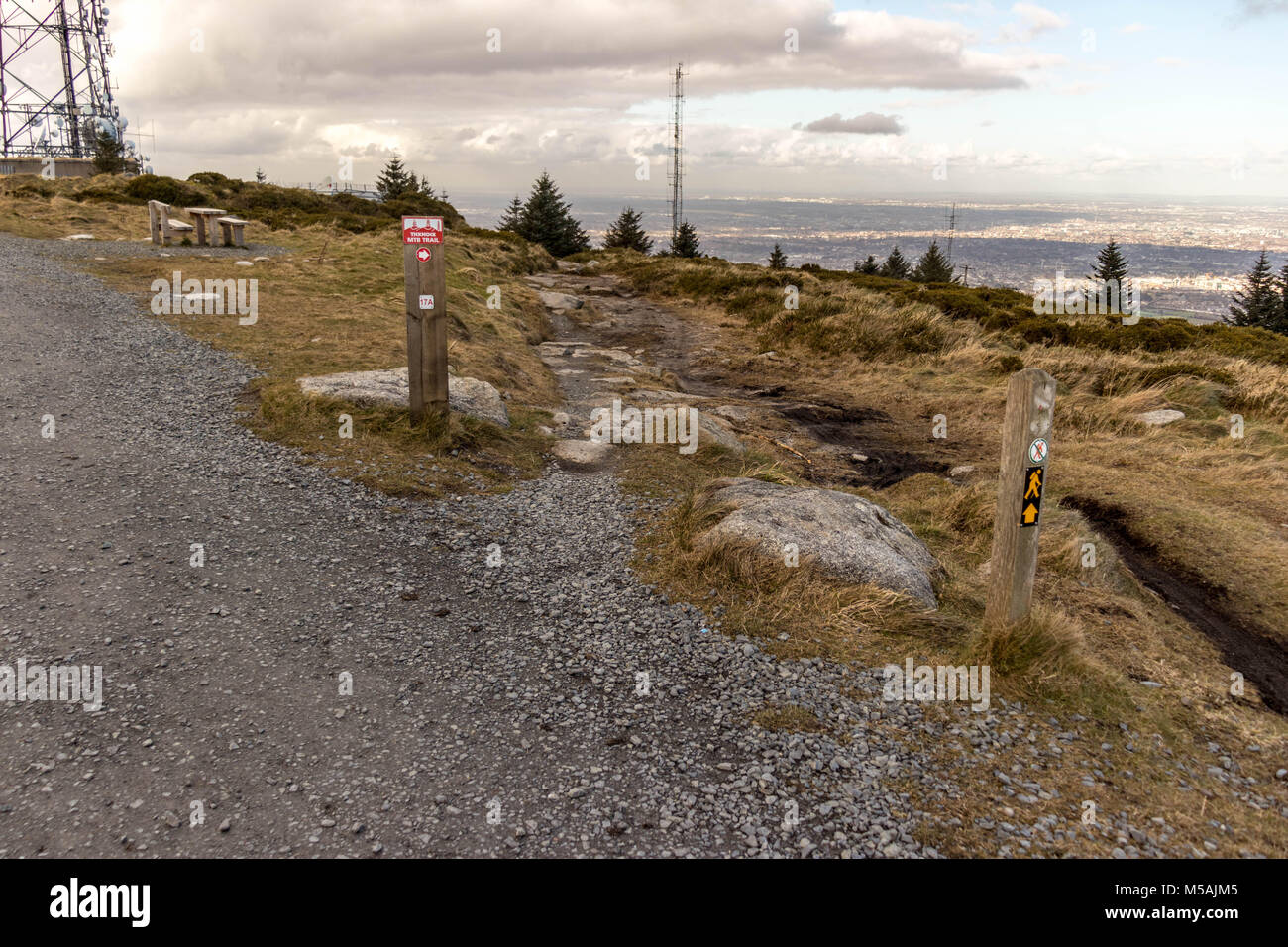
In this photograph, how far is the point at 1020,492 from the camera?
5.25 metres

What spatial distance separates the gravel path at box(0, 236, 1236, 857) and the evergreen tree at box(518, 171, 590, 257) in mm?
46573

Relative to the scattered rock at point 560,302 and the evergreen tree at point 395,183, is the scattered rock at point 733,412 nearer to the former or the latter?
the scattered rock at point 560,302

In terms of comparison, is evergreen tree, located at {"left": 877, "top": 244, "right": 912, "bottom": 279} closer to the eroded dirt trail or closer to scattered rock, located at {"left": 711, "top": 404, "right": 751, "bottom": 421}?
the eroded dirt trail

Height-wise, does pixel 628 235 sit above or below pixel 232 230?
above

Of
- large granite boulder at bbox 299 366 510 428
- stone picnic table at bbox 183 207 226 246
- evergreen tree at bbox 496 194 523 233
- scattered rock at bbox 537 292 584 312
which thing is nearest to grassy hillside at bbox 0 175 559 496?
large granite boulder at bbox 299 366 510 428

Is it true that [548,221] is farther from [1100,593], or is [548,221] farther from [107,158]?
[1100,593]

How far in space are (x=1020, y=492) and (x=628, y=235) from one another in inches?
2191

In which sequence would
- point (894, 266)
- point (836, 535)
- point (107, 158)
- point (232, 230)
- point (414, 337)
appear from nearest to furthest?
point (836, 535), point (414, 337), point (232, 230), point (107, 158), point (894, 266)

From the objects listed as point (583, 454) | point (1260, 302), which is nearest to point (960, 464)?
point (583, 454)

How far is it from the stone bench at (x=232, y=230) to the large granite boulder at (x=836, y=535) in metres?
21.2

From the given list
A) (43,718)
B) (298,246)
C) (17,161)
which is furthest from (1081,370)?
(17,161)

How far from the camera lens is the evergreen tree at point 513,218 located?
2095 inches

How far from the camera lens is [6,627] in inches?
204

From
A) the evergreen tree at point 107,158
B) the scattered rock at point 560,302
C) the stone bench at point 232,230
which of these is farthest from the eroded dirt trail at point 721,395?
the evergreen tree at point 107,158
